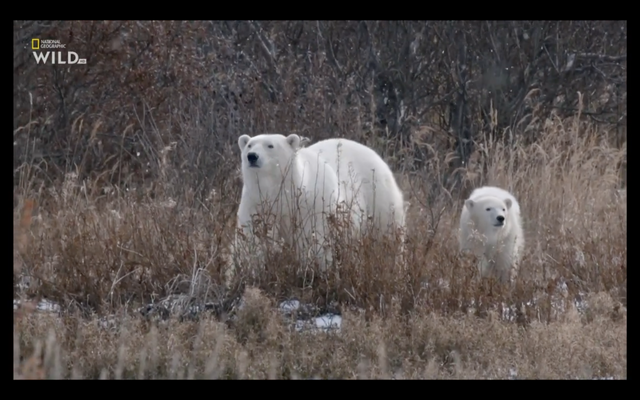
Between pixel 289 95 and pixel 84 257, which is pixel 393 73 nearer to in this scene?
pixel 289 95

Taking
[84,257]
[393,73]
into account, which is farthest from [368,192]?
[393,73]

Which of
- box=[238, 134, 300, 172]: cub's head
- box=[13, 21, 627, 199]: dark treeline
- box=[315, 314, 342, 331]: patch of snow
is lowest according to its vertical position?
box=[315, 314, 342, 331]: patch of snow

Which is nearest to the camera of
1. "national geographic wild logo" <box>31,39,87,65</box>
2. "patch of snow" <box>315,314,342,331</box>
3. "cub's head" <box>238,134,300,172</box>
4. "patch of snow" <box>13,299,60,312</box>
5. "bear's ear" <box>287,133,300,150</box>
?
"patch of snow" <box>315,314,342,331</box>

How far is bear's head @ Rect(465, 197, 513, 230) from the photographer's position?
287 inches

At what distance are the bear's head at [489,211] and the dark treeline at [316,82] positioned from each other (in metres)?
1.86

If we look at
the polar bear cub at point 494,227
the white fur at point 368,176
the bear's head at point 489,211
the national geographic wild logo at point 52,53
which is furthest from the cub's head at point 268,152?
the national geographic wild logo at point 52,53

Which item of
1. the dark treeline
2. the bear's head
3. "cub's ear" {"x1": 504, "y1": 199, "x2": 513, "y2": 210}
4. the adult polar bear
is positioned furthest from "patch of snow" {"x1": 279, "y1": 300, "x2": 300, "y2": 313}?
the dark treeline

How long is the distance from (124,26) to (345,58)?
2808mm

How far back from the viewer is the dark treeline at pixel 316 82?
9.73 meters

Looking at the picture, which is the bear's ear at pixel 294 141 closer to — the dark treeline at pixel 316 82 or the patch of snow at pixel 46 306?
the patch of snow at pixel 46 306

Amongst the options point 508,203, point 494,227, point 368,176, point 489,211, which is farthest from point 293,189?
point 508,203

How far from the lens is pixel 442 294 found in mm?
5719

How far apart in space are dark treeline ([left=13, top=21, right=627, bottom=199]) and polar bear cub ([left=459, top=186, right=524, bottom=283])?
184 cm

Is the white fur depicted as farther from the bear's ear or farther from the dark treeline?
the dark treeline
